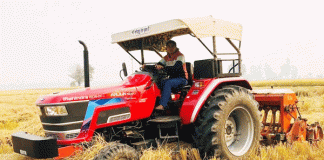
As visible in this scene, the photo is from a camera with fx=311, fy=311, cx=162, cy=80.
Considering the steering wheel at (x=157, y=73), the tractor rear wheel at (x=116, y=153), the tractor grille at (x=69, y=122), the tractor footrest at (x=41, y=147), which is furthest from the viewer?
the steering wheel at (x=157, y=73)

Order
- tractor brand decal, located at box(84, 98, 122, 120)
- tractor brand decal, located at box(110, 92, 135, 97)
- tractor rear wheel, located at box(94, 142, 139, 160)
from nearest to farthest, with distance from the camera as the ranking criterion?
tractor rear wheel, located at box(94, 142, 139, 160), tractor brand decal, located at box(84, 98, 122, 120), tractor brand decal, located at box(110, 92, 135, 97)

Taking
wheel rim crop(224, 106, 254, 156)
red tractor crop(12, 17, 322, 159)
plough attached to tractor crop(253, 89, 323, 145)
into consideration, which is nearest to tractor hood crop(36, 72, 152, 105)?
red tractor crop(12, 17, 322, 159)

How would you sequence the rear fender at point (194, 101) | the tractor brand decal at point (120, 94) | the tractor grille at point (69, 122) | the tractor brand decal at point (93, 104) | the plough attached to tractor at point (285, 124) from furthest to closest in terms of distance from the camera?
1. the plough attached to tractor at point (285, 124)
2. the rear fender at point (194, 101)
3. the tractor brand decal at point (120, 94)
4. the tractor brand decal at point (93, 104)
5. the tractor grille at point (69, 122)

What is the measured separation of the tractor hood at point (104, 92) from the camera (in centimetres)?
420

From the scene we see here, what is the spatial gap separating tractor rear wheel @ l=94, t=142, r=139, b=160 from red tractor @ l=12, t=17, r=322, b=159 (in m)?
0.01

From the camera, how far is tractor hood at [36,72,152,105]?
420cm

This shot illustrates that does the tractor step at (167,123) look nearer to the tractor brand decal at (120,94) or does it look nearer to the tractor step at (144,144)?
the tractor step at (144,144)

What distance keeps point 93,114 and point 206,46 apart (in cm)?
217

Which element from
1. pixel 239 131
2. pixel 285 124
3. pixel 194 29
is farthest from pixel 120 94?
pixel 285 124

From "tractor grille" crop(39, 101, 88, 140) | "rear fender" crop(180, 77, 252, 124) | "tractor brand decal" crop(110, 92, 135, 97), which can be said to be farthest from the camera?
"rear fender" crop(180, 77, 252, 124)

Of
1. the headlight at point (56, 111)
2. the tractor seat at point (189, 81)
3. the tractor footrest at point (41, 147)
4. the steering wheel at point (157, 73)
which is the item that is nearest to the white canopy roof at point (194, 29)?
the steering wheel at point (157, 73)

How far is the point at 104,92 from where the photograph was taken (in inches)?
176

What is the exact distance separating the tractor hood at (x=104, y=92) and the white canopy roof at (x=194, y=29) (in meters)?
0.74

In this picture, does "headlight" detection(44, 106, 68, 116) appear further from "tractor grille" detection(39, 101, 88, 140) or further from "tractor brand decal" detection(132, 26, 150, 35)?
"tractor brand decal" detection(132, 26, 150, 35)
